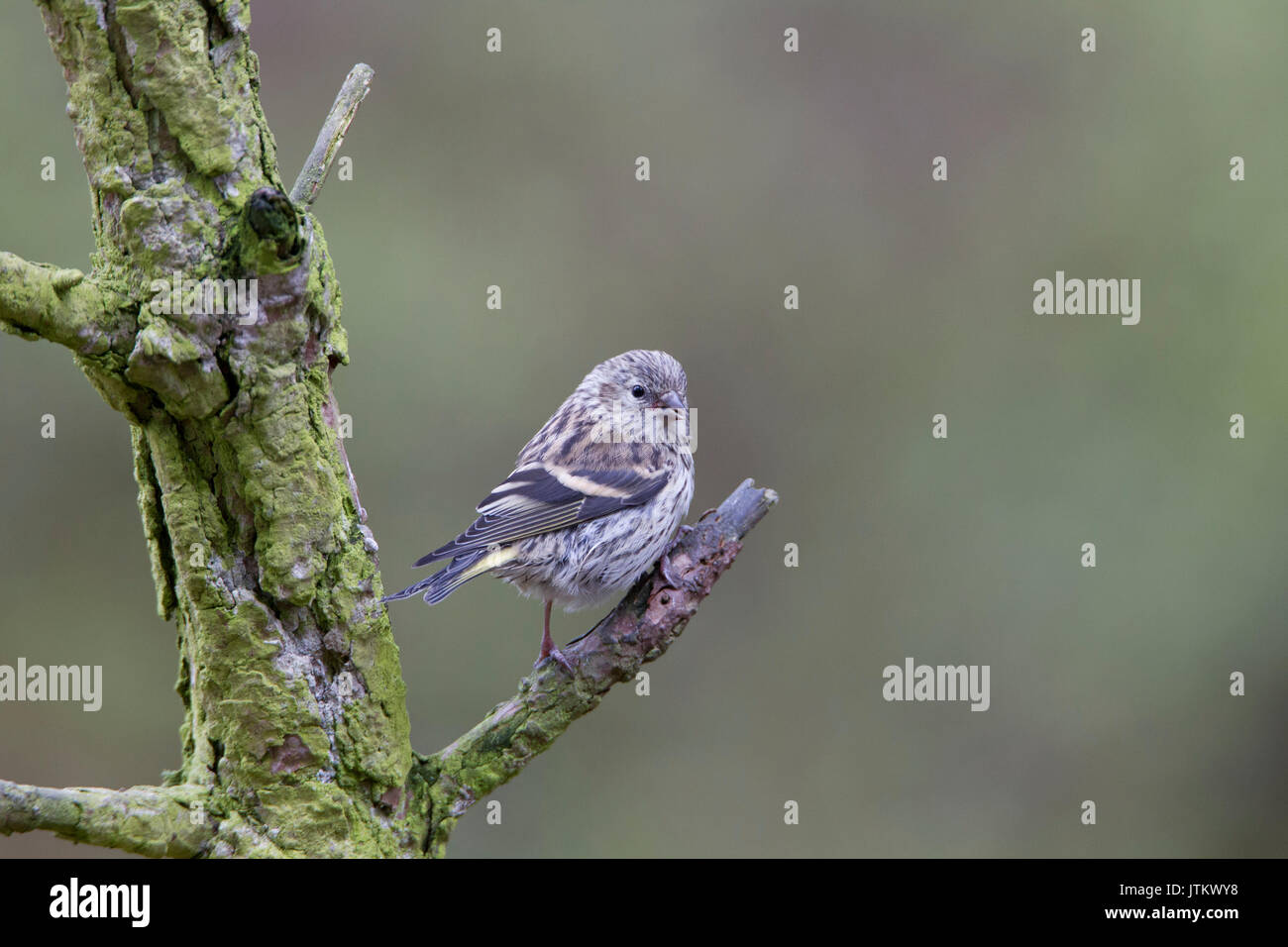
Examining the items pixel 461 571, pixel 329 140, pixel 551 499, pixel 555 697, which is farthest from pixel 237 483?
pixel 551 499

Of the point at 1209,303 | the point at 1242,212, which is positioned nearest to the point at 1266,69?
the point at 1242,212

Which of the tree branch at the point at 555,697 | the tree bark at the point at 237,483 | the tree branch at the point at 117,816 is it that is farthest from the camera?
the tree branch at the point at 555,697

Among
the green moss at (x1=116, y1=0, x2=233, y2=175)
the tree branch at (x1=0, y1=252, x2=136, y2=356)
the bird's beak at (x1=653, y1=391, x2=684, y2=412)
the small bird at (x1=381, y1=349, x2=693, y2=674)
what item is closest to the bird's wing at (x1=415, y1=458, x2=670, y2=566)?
the small bird at (x1=381, y1=349, x2=693, y2=674)

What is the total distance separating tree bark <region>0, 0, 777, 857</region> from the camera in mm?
3244

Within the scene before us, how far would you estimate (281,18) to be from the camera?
8711mm

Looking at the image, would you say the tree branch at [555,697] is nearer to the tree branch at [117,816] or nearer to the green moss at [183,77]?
the tree branch at [117,816]

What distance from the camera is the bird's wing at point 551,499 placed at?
4.98 meters

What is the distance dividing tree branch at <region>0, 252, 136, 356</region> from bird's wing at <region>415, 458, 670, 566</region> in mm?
1845

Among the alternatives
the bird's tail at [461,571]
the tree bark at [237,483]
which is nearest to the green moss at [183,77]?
the tree bark at [237,483]

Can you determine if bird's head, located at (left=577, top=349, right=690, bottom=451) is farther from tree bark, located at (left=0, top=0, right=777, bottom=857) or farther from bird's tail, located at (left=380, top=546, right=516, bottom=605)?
tree bark, located at (left=0, top=0, right=777, bottom=857)

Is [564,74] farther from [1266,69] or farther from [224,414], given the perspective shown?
[224,414]

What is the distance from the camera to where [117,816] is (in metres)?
3.29

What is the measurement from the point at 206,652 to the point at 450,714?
16.3ft

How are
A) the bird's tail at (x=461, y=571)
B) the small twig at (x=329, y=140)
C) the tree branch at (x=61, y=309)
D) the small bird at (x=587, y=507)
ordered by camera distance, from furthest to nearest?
the small bird at (x=587, y=507)
the bird's tail at (x=461, y=571)
the small twig at (x=329, y=140)
the tree branch at (x=61, y=309)
